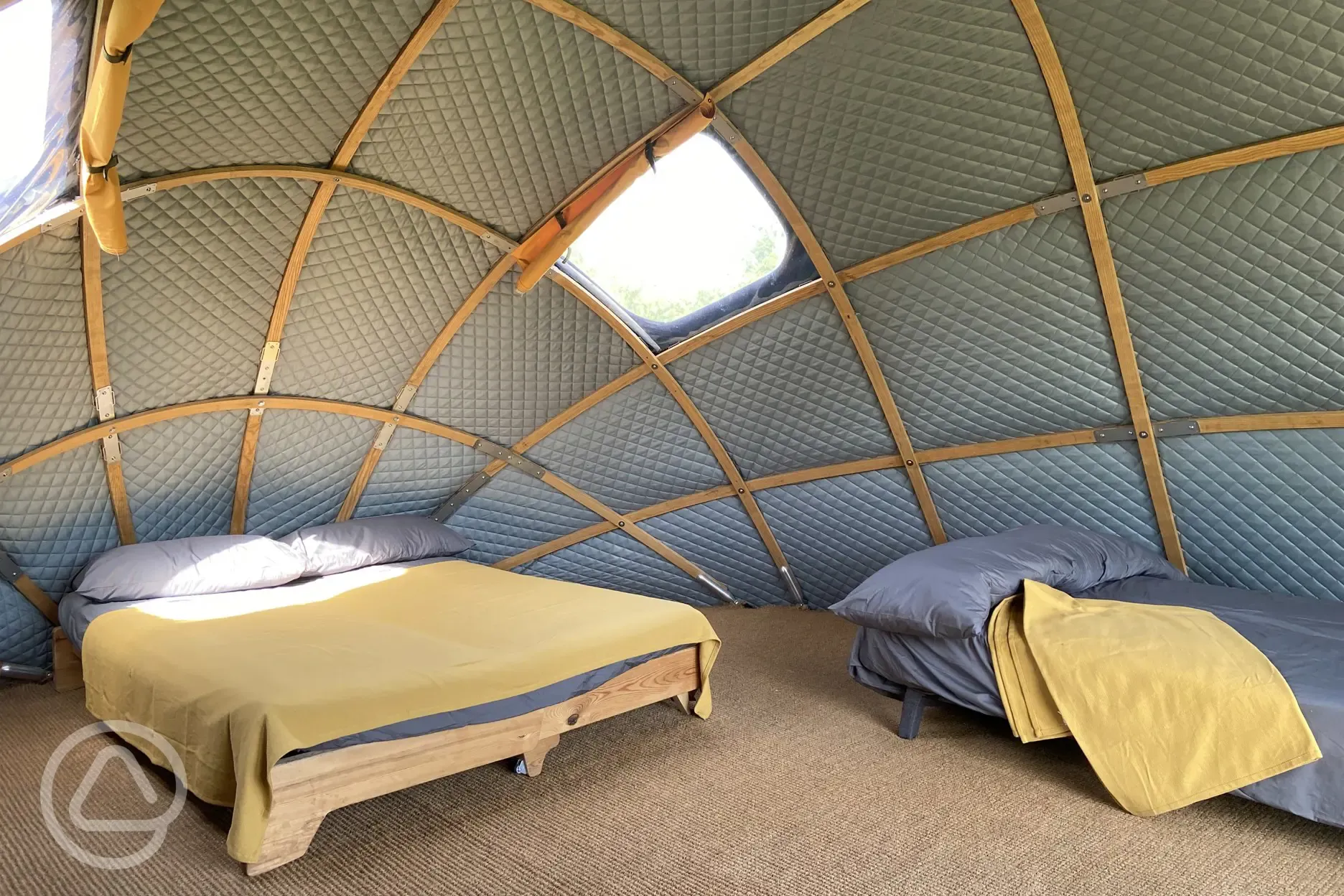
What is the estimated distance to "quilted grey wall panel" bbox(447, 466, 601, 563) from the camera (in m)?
6.89

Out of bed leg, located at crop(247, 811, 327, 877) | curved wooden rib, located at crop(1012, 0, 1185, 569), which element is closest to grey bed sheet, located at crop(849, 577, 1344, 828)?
curved wooden rib, located at crop(1012, 0, 1185, 569)

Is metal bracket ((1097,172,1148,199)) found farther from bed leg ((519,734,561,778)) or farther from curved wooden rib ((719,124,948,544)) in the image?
bed leg ((519,734,561,778))

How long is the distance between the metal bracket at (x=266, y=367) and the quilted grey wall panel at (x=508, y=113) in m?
1.41

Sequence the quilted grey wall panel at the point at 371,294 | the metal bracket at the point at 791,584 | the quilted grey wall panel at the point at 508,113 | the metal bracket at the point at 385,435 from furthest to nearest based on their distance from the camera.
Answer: the metal bracket at the point at 791,584 < the metal bracket at the point at 385,435 < the quilted grey wall panel at the point at 371,294 < the quilted grey wall panel at the point at 508,113

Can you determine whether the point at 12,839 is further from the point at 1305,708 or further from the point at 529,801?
the point at 1305,708

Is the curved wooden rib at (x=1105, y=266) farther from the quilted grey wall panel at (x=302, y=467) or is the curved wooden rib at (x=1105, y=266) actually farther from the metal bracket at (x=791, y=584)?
the quilted grey wall panel at (x=302, y=467)

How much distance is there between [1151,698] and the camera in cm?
331

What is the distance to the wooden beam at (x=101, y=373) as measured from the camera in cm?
425

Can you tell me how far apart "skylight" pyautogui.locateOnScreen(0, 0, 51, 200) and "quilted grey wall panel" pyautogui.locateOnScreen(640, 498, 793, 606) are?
4.56 meters

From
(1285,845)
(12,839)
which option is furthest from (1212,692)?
(12,839)

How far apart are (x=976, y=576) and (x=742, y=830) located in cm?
157

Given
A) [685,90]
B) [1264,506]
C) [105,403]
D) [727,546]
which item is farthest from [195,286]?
[1264,506]

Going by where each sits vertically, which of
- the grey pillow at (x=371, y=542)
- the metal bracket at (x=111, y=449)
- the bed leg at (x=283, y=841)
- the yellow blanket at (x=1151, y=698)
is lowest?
the bed leg at (x=283, y=841)

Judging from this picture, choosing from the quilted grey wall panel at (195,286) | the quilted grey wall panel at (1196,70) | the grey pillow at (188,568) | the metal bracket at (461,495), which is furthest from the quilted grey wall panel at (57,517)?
the quilted grey wall panel at (1196,70)
